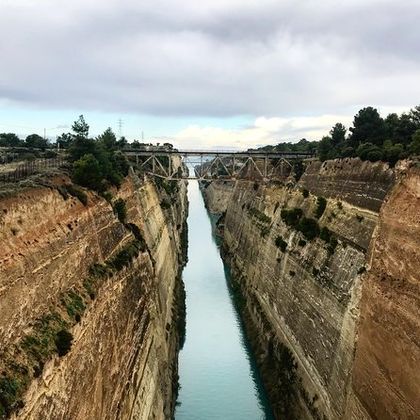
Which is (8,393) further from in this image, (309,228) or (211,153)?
(211,153)

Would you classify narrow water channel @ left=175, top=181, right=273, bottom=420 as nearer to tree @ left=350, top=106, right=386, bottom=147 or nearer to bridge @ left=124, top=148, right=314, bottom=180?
bridge @ left=124, top=148, right=314, bottom=180

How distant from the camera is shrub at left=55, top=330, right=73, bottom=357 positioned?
13117 mm

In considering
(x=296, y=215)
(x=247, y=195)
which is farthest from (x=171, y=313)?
(x=247, y=195)

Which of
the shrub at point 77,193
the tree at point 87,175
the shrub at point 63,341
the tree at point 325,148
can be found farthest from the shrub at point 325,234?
the shrub at point 63,341

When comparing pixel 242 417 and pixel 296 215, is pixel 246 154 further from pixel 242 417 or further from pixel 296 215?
pixel 242 417

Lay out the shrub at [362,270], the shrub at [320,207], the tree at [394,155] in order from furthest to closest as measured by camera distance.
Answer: the shrub at [320,207] → the tree at [394,155] → the shrub at [362,270]

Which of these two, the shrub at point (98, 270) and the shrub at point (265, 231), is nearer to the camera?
the shrub at point (98, 270)

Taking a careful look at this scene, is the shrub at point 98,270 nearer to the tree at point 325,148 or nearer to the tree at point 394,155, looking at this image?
the tree at point 394,155

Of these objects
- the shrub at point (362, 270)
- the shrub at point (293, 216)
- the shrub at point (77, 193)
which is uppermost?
the shrub at point (77, 193)

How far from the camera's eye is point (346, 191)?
27.7 metres

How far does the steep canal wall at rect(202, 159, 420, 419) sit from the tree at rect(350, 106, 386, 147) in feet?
15.3

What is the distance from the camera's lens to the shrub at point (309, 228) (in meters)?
28.7

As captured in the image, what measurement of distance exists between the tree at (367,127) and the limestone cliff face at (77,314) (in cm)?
2100

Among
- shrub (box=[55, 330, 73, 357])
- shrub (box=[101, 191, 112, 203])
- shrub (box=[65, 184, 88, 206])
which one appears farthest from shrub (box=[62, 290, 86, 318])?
shrub (box=[101, 191, 112, 203])
